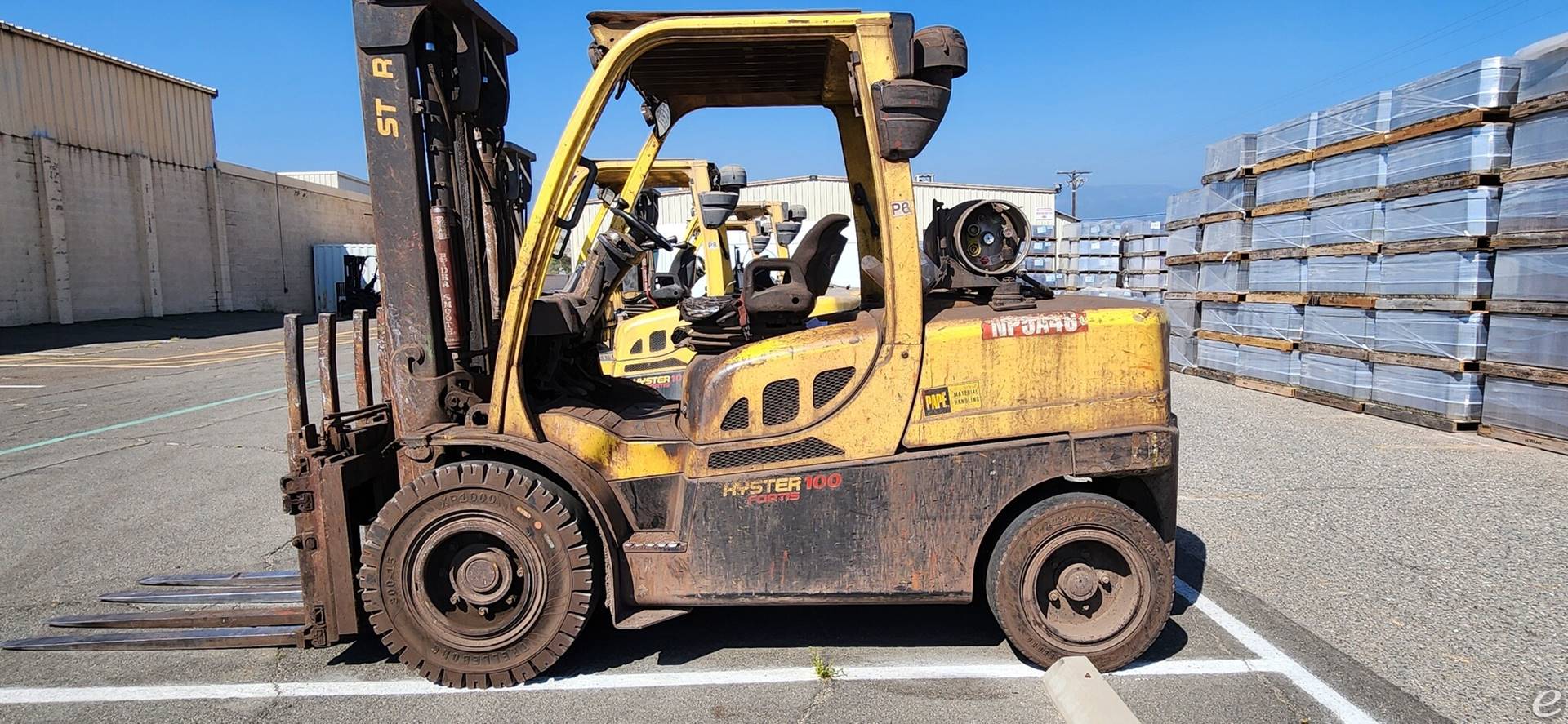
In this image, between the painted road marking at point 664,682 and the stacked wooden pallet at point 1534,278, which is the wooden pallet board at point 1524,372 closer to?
the stacked wooden pallet at point 1534,278

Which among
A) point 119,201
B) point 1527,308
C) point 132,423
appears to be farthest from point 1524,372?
point 119,201

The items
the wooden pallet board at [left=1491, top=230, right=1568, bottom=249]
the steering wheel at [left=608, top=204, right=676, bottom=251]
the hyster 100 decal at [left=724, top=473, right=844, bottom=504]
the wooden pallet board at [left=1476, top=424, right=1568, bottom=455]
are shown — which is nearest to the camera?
the hyster 100 decal at [left=724, top=473, right=844, bottom=504]

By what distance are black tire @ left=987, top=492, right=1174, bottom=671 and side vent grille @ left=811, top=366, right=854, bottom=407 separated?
101cm

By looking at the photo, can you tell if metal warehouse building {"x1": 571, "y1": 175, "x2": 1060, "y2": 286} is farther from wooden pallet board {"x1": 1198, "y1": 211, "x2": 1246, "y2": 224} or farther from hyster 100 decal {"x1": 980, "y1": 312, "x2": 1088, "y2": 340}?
hyster 100 decal {"x1": 980, "y1": 312, "x2": 1088, "y2": 340}

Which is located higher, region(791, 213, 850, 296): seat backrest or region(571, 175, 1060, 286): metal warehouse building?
region(571, 175, 1060, 286): metal warehouse building

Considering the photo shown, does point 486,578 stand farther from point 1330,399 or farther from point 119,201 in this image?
point 119,201

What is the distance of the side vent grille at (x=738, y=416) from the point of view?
12.2 ft

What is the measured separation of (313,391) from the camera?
13062mm

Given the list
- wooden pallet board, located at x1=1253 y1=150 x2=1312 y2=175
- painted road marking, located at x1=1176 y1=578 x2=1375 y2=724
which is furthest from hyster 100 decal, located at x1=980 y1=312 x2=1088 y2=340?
wooden pallet board, located at x1=1253 y1=150 x2=1312 y2=175

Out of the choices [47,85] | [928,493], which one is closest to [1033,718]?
[928,493]

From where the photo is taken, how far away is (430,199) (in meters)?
3.85

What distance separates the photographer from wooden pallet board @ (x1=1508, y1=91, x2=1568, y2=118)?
7.52 meters

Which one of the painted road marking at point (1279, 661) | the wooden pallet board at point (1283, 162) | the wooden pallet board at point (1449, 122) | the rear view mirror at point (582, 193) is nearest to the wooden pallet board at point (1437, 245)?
the wooden pallet board at point (1449, 122)

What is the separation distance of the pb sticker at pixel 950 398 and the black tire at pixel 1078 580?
586 millimetres
